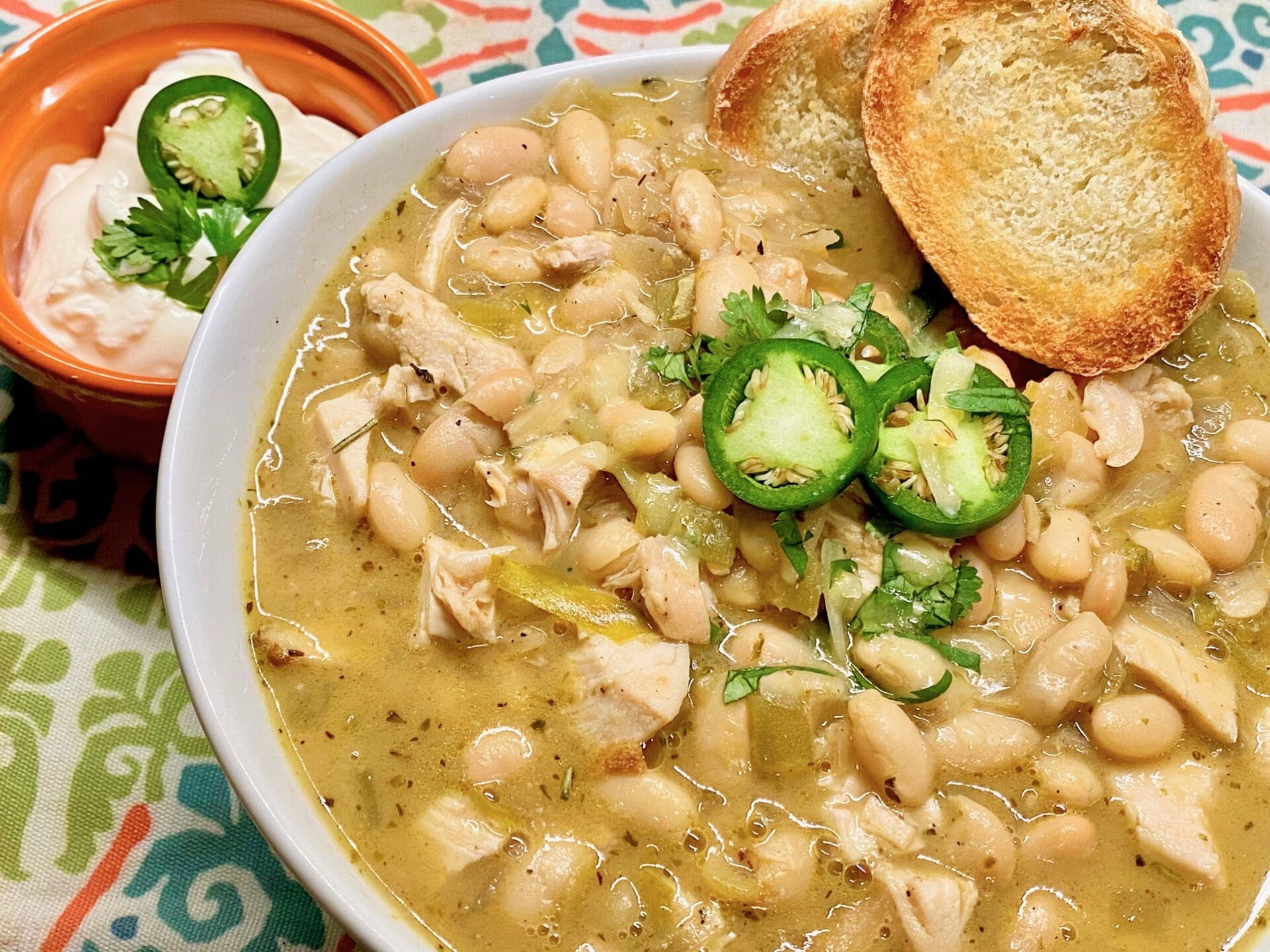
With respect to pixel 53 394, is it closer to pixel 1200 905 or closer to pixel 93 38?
pixel 93 38

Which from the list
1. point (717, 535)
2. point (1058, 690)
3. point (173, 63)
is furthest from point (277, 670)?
point (173, 63)

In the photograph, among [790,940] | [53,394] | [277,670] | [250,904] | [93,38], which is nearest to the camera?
[790,940]

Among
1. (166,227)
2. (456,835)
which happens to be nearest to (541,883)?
(456,835)

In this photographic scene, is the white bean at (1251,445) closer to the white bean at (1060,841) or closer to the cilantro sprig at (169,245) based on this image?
the white bean at (1060,841)

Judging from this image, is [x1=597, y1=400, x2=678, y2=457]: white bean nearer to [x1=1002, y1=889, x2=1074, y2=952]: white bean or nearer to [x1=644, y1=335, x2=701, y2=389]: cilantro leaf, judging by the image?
[x1=644, y1=335, x2=701, y2=389]: cilantro leaf

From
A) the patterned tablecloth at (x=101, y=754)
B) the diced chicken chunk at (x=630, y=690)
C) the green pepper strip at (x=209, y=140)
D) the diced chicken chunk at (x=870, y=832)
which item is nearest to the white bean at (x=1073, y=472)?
the diced chicken chunk at (x=870, y=832)

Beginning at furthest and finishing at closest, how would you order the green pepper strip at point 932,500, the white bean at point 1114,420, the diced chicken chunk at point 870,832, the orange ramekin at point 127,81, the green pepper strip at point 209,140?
the green pepper strip at point 209,140 → the orange ramekin at point 127,81 → the white bean at point 1114,420 → the green pepper strip at point 932,500 → the diced chicken chunk at point 870,832

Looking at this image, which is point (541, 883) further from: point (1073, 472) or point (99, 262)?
point (99, 262)
